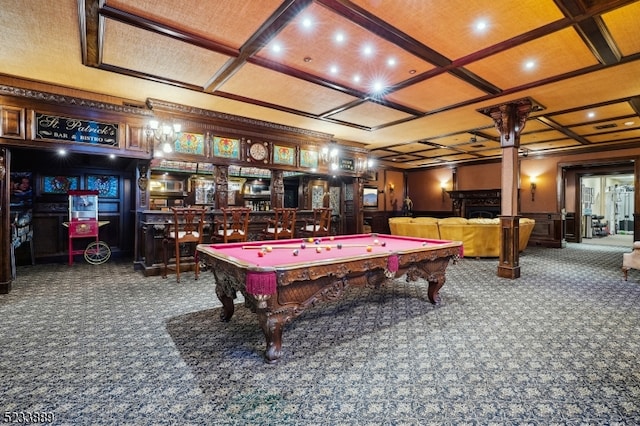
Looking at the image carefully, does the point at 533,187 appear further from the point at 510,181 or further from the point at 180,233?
the point at 180,233

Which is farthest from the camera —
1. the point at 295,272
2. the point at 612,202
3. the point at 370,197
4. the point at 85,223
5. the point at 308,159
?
the point at 612,202

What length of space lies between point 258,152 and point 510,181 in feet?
16.3

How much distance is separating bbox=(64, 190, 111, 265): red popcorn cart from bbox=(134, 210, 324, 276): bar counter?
1.42m

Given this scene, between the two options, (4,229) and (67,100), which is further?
(67,100)

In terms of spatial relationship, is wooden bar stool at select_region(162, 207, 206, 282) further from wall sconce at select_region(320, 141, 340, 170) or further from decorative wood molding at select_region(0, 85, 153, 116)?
wall sconce at select_region(320, 141, 340, 170)

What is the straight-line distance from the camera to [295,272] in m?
2.40

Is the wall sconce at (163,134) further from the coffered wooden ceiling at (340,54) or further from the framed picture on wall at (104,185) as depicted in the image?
the framed picture on wall at (104,185)

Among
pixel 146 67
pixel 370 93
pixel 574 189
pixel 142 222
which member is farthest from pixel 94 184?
pixel 574 189

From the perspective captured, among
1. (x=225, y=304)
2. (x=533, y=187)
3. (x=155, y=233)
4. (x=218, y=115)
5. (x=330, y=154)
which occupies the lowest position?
(x=225, y=304)

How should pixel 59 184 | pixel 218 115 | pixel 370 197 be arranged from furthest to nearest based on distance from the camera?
pixel 370 197
pixel 59 184
pixel 218 115

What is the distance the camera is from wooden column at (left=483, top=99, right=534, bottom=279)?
17.8ft

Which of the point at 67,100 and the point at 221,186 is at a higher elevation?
the point at 67,100

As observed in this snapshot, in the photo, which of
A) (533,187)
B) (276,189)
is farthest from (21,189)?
(533,187)

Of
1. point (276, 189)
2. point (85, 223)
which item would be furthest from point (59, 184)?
point (276, 189)
